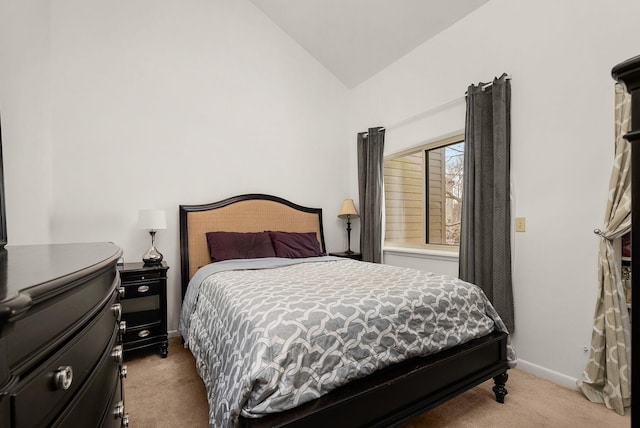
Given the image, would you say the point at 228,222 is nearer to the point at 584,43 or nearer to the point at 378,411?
the point at 378,411

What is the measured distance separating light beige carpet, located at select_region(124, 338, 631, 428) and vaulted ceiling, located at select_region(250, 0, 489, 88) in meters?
3.02

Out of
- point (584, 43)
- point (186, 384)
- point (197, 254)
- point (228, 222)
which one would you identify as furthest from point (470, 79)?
point (186, 384)

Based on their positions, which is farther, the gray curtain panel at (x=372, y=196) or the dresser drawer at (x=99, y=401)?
the gray curtain panel at (x=372, y=196)

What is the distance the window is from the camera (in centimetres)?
330

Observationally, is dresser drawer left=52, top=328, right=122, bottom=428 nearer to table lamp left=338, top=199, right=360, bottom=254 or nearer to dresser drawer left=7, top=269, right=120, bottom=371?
dresser drawer left=7, top=269, right=120, bottom=371

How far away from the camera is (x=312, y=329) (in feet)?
4.46

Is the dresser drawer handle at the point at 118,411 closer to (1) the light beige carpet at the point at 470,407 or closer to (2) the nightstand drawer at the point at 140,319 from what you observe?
(1) the light beige carpet at the point at 470,407

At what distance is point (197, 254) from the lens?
318cm

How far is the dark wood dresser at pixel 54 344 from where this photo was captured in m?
0.42

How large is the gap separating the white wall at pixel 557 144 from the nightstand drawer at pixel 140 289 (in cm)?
290

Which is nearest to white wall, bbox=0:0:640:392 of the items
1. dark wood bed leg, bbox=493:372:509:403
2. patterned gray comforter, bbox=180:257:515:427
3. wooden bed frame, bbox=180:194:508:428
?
dark wood bed leg, bbox=493:372:509:403

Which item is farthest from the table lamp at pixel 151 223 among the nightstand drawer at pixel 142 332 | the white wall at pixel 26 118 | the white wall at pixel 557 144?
the white wall at pixel 557 144

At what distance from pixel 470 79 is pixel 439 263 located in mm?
1702

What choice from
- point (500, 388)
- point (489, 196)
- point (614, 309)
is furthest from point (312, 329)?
point (489, 196)
